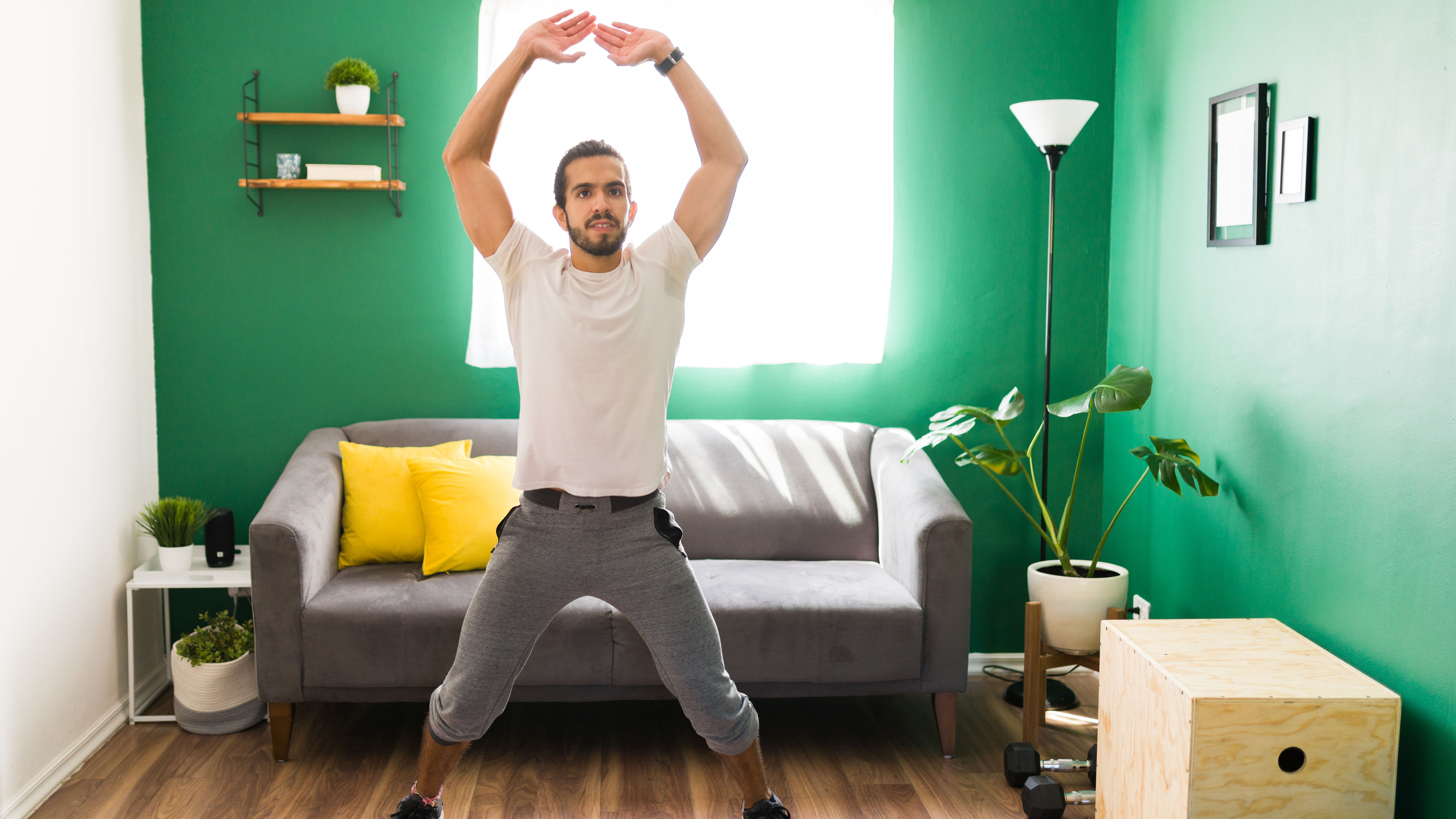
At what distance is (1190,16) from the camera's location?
121 inches

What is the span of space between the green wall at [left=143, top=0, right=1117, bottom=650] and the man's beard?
57.6 inches

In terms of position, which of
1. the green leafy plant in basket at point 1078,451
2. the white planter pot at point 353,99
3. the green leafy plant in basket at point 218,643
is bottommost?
the green leafy plant in basket at point 218,643

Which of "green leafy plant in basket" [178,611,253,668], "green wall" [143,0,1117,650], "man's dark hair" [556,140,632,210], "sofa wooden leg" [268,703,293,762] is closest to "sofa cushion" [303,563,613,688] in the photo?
"sofa wooden leg" [268,703,293,762]

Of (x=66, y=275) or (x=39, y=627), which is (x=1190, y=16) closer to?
(x=66, y=275)

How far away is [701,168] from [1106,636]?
140 cm

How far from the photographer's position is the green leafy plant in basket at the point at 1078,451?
2750mm

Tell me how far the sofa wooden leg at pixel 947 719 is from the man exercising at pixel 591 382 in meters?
0.90

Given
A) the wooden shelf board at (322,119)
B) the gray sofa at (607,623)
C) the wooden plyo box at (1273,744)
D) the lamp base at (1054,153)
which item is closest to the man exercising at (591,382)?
the gray sofa at (607,623)

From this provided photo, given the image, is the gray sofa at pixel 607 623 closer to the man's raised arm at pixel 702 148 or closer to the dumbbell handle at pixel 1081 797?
the dumbbell handle at pixel 1081 797

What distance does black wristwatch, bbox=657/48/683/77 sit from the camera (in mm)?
2090

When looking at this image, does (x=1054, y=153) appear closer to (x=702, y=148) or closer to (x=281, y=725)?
(x=702, y=148)

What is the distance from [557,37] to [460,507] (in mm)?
1452

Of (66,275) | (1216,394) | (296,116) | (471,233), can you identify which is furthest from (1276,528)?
(66,275)

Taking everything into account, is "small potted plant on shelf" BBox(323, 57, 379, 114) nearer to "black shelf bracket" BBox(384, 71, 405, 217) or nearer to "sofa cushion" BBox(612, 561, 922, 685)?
"black shelf bracket" BBox(384, 71, 405, 217)
